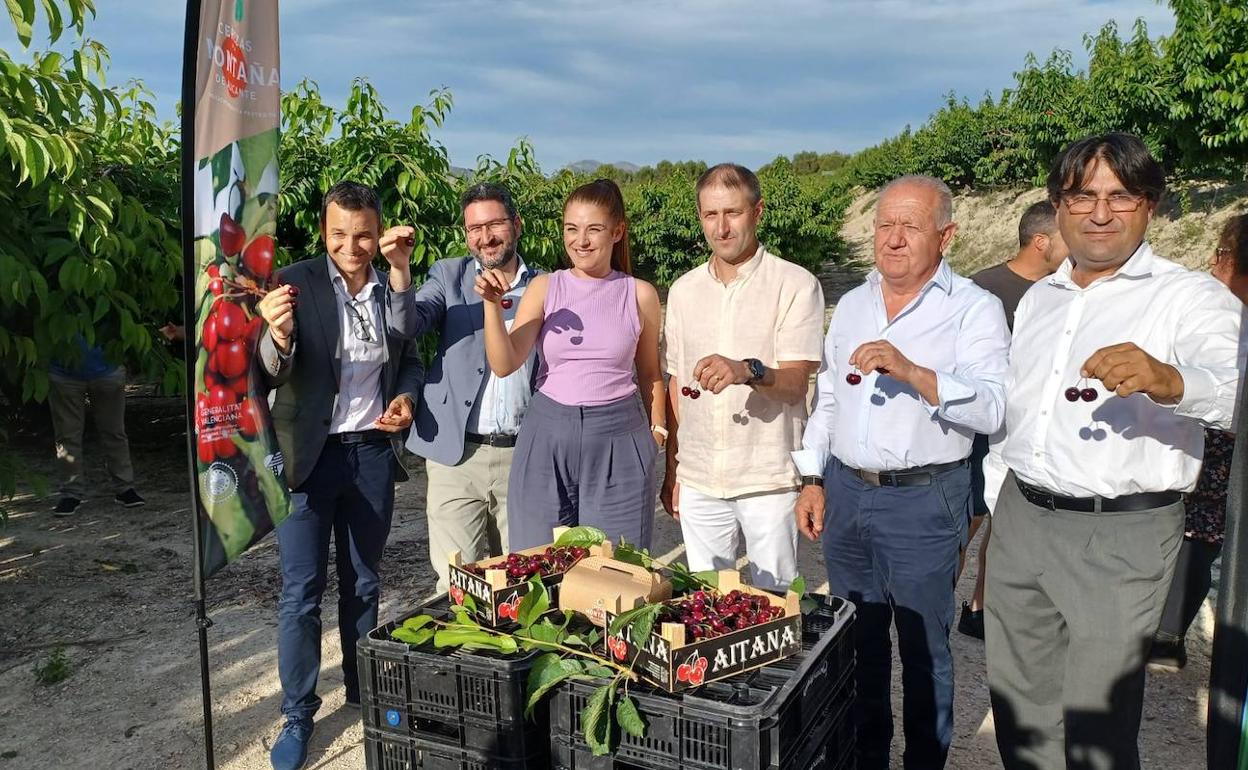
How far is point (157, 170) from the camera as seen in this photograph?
6320mm

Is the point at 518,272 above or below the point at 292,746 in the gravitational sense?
above

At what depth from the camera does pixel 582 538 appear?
2.59 m

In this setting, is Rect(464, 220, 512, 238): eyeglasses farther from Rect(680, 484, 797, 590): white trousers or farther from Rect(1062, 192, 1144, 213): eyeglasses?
Rect(1062, 192, 1144, 213): eyeglasses

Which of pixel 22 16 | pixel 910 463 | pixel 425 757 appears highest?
pixel 22 16

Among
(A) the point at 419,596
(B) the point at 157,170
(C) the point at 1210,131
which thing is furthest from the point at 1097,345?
(C) the point at 1210,131

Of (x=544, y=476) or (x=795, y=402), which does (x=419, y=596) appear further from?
(x=795, y=402)

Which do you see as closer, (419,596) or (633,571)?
(633,571)

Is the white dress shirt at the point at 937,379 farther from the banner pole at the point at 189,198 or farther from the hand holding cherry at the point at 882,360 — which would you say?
the banner pole at the point at 189,198

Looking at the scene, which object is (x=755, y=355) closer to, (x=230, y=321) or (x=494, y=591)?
(x=494, y=591)

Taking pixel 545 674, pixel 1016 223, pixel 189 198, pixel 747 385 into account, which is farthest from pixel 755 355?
pixel 1016 223

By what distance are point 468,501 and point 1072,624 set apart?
2.14 metres

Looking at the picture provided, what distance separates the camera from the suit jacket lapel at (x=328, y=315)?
3.15 metres

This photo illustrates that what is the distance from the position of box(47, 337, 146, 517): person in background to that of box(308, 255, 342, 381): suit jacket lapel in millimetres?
4336

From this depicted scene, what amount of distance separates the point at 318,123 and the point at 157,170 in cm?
138
